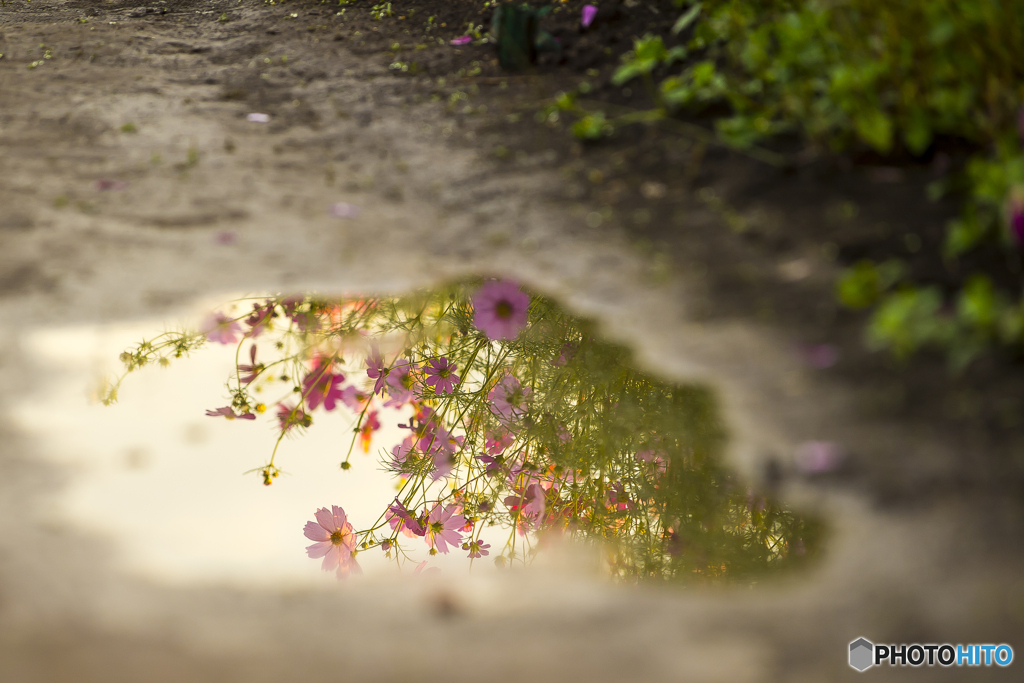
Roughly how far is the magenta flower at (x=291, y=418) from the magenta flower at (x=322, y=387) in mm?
39

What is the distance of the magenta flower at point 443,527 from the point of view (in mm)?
1604

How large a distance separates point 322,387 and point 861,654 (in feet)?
4.75

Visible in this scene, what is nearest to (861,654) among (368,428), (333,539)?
(333,539)

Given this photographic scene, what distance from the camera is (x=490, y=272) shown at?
6.46 ft

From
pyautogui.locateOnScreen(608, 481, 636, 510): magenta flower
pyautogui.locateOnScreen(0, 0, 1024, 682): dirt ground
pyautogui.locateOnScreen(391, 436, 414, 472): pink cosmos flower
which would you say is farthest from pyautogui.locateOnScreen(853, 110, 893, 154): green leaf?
pyautogui.locateOnScreen(391, 436, 414, 472): pink cosmos flower

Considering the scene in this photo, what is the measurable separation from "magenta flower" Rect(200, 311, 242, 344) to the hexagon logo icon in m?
1.67

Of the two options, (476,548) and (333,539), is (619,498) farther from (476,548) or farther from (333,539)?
(333,539)

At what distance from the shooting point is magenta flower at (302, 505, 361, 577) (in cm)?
140

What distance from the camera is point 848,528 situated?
1.24m

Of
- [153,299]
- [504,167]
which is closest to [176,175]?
[153,299]

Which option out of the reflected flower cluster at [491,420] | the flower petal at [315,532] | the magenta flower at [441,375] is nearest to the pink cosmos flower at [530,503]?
the reflected flower cluster at [491,420]

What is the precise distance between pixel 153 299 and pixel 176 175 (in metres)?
0.69

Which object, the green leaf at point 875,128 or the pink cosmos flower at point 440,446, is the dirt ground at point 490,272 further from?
the pink cosmos flower at point 440,446

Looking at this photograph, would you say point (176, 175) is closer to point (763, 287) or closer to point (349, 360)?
point (349, 360)
